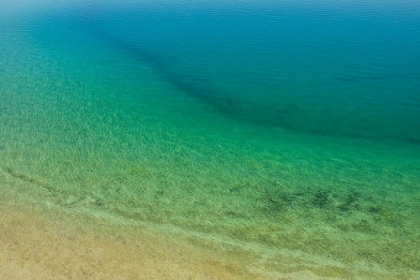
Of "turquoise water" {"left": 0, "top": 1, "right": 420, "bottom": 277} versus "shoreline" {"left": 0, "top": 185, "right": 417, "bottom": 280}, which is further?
"turquoise water" {"left": 0, "top": 1, "right": 420, "bottom": 277}

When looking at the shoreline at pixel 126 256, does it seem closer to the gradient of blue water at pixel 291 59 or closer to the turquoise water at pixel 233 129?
the turquoise water at pixel 233 129

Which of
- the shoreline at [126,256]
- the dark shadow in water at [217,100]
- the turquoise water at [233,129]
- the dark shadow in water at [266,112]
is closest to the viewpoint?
the shoreline at [126,256]

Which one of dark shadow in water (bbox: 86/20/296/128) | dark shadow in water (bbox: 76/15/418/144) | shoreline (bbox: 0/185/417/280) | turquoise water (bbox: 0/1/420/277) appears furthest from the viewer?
dark shadow in water (bbox: 86/20/296/128)

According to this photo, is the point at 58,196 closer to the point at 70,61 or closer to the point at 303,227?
the point at 303,227

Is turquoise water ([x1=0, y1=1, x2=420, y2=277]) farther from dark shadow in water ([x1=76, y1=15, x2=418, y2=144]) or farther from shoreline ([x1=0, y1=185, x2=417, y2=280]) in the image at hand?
shoreline ([x1=0, y1=185, x2=417, y2=280])

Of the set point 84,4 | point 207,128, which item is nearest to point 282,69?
point 207,128

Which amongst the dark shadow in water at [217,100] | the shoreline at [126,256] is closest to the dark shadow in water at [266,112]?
the dark shadow in water at [217,100]

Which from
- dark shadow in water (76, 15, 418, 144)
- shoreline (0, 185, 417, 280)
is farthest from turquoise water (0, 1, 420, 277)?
shoreline (0, 185, 417, 280)

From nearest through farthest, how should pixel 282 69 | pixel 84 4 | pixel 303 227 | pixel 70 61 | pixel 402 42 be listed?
pixel 303 227
pixel 282 69
pixel 70 61
pixel 402 42
pixel 84 4

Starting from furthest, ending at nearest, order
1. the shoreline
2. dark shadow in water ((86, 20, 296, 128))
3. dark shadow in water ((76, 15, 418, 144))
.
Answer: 1. dark shadow in water ((86, 20, 296, 128))
2. dark shadow in water ((76, 15, 418, 144))
3. the shoreline
